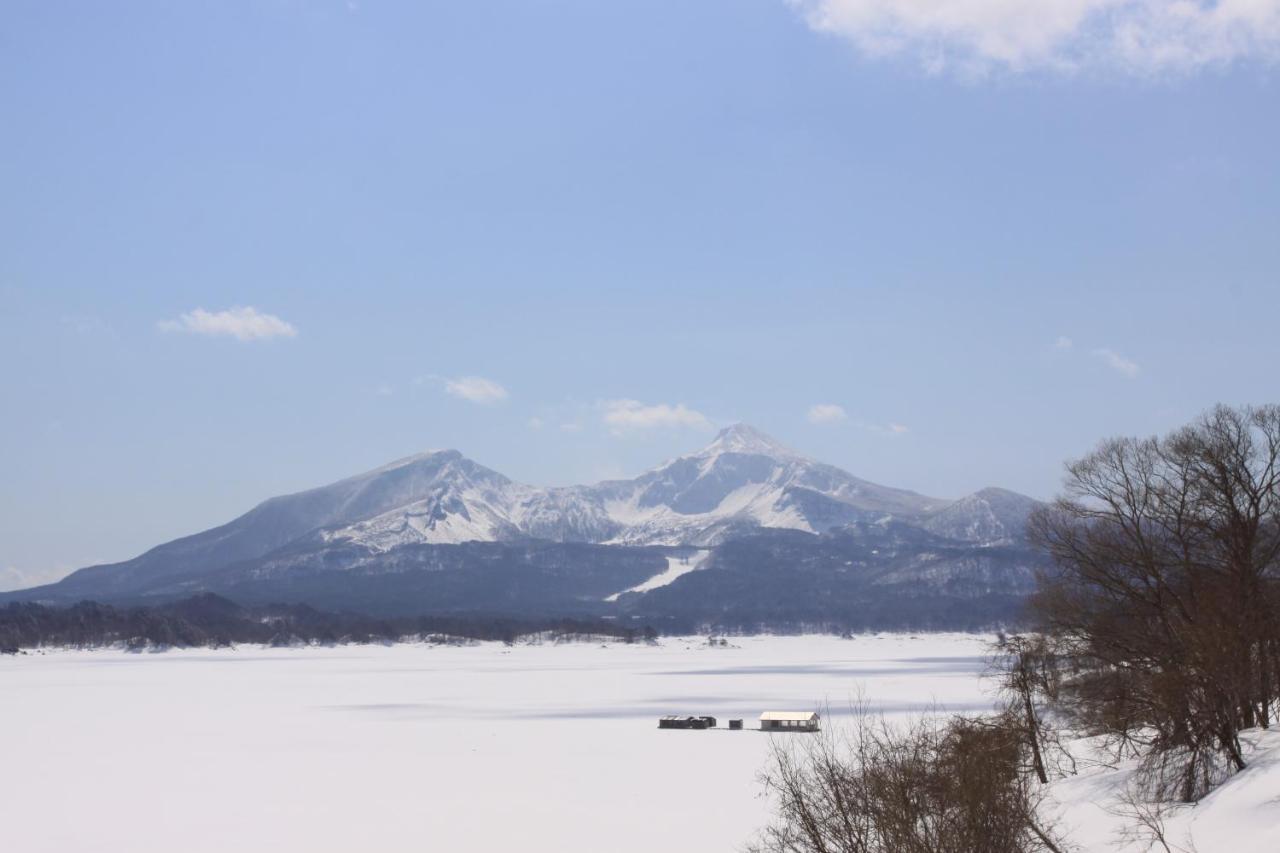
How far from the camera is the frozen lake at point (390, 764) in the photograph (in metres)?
38.4

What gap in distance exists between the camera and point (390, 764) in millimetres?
55812

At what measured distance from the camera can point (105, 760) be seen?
58094 millimetres

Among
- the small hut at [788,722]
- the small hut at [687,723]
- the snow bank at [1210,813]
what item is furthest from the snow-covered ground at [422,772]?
the small hut at [788,722]

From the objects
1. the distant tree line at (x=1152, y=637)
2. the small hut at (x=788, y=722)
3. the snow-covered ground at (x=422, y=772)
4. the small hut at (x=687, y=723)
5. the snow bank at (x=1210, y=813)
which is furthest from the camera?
the small hut at (x=687, y=723)

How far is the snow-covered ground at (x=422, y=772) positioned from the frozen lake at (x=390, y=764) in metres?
0.16

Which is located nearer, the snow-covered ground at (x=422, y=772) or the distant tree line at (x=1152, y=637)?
the distant tree line at (x=1152, y=637)

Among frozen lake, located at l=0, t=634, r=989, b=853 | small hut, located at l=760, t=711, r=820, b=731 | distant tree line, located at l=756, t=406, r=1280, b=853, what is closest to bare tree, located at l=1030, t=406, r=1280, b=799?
distant tree line, located at l=756, t=406, r=1280, b=853

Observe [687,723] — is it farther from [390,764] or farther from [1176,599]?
[1176,599]

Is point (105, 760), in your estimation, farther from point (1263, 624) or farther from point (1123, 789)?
point (1263, 624)

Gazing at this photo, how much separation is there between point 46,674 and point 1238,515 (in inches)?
5753

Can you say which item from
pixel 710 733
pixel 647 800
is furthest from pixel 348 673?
pixel 647 800

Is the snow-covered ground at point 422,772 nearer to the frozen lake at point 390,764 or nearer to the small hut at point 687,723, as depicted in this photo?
the frozen lake at point 390,764

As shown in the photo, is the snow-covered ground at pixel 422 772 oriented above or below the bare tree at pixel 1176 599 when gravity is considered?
below

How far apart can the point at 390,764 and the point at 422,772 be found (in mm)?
3757
